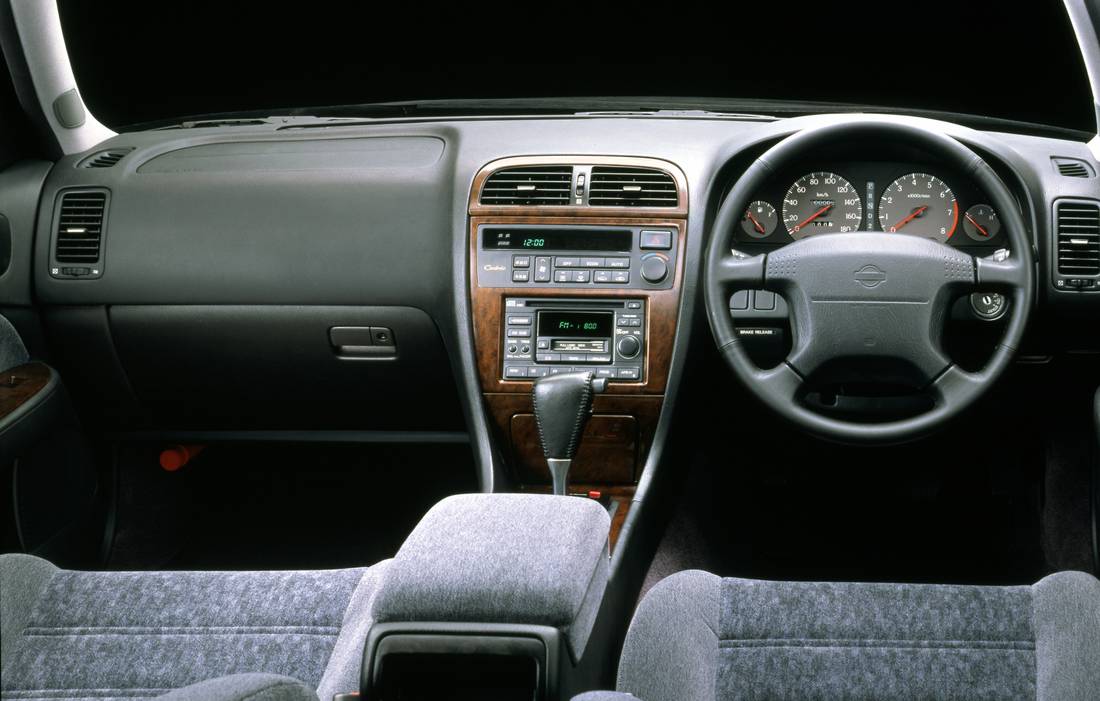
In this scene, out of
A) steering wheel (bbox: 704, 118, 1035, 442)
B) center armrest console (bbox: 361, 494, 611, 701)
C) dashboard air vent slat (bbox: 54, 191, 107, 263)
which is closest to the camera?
center armrest console (bbox: 361, 494, 611, 701)

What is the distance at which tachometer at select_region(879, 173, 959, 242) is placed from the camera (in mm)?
1923

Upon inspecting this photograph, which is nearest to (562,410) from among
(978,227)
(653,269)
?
(653,269)

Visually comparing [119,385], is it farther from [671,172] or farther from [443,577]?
[443,577]

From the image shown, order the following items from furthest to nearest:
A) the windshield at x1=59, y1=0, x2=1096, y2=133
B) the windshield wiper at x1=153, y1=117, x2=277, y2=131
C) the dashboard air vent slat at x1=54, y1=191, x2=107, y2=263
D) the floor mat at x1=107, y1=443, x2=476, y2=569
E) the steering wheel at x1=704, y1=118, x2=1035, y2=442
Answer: the windshield at x1=59, y1=0, x2=1096, y2=133
the floor mat at x1=107, y1=443, x2=476, y2=569
the windshield wiper at x1=153, y1=117, x2=277, y2=131
the dashboard air vent slat at x1=54, y1=191, x2=107, y2=263
the steering wheel at x1=704, y1=118, x2=1035, y2=442

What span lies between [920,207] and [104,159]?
177 centimetres

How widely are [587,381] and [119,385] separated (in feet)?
3.92

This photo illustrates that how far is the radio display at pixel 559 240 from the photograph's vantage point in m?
1.97

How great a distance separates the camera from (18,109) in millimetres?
2312

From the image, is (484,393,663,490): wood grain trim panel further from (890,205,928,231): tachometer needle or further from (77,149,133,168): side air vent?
(77,149,133,168): side air vent

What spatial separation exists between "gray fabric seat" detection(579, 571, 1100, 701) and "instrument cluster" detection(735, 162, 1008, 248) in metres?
0.77

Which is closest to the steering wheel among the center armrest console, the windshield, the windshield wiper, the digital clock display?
the digital clock display

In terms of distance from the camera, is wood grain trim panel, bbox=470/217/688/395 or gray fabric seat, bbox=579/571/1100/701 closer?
gray fabric seat, bbox=579/571/1100/701

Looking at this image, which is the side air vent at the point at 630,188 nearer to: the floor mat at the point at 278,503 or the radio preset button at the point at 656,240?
the radio preset button at the point at 656,240

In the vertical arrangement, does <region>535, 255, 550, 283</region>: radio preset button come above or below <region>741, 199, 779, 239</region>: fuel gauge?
below
